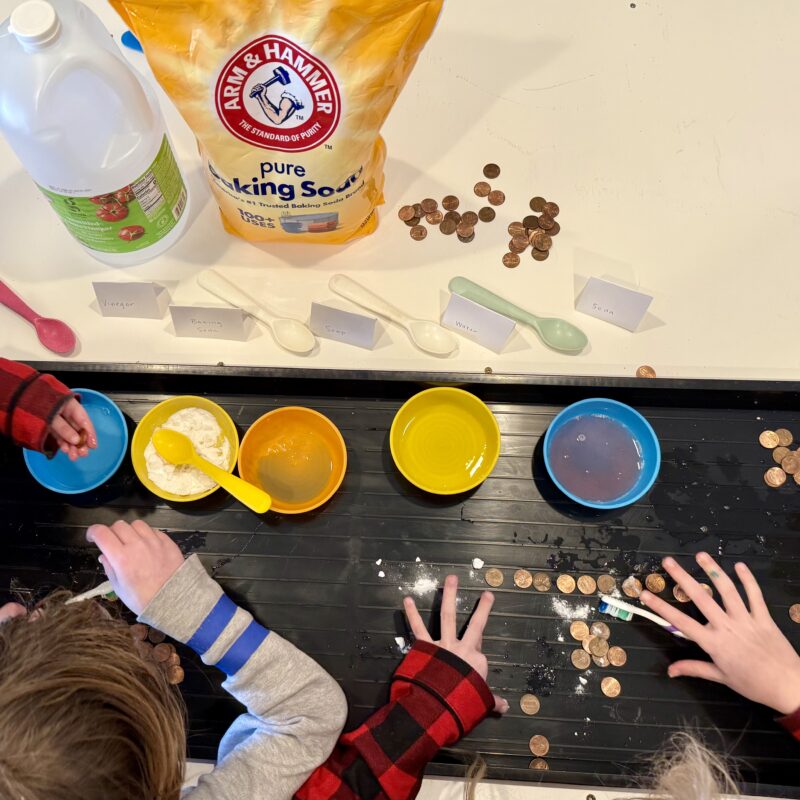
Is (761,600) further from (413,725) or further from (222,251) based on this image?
(222,251)

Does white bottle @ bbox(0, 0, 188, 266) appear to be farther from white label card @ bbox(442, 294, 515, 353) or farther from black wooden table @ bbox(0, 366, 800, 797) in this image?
white label card @ bbox(442, 294, 515, 353)

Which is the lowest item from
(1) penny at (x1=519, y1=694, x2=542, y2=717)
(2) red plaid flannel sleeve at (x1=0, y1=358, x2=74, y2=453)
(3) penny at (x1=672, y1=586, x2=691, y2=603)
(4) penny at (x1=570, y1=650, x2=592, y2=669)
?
(1) penny at (x1=519, y1=694, x2=542, y2=717)

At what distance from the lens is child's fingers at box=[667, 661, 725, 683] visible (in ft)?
2.78

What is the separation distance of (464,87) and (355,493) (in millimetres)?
740

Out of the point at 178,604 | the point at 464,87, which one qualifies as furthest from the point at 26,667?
the point at 464,87

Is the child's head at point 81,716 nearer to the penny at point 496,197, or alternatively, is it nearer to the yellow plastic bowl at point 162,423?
the yellow plastic bowl at point 162,423

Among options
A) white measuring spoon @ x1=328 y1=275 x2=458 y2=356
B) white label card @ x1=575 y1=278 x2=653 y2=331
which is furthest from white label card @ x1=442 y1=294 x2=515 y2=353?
white label card @ x1=575 y1=278 x2=653 y2=331

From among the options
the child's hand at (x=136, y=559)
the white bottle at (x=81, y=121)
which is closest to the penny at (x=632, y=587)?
the child's hand at (x=136, y=559)

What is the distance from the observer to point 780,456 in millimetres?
958

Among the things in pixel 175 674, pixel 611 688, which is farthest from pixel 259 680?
pixel 611 688

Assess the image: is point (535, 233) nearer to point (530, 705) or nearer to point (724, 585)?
point (724, 585)

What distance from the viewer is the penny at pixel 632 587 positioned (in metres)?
0.91

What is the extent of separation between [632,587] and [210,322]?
711mm

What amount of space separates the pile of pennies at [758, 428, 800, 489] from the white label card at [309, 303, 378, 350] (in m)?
0.59
